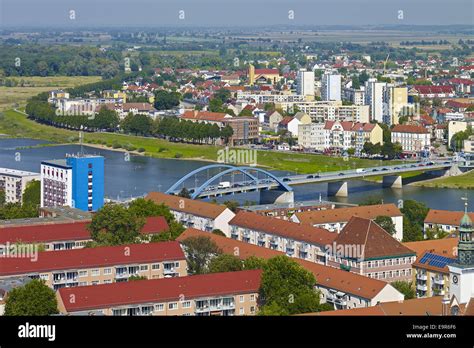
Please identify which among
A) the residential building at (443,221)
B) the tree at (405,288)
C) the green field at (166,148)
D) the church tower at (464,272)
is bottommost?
the green field at (166,148)

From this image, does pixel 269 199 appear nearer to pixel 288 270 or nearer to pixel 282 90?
pixel 288 270

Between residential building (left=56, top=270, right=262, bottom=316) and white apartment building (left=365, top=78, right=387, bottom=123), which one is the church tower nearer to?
residential building (left=56, top=270, right=262, bottom=316)

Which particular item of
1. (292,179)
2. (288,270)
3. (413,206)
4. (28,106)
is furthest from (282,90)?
(288,270)

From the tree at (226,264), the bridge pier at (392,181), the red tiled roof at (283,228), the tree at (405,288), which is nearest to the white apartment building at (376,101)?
the bridge pier at (392,181)

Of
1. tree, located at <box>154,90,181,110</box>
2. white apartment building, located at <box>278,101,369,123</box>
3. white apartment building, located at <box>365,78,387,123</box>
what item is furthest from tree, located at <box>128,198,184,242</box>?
tree, located at <box>154,90,181,110</box>

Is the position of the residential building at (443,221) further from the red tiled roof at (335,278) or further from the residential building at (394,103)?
the residential building at (394,103)
